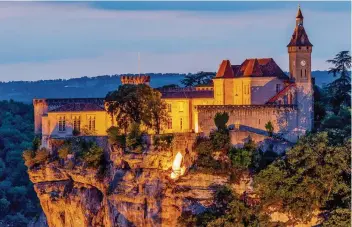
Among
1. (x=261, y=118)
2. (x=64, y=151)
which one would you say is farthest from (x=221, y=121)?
(x=64, y=151)

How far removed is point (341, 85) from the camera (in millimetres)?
62250

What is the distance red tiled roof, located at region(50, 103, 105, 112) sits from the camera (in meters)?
61.6

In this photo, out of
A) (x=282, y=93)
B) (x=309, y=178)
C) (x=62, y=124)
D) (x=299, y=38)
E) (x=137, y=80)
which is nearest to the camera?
(x=309, y=178)

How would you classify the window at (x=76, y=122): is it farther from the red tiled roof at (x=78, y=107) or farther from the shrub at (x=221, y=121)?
the shrub at (x=221, y=121)

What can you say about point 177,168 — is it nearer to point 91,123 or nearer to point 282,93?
point 282,93

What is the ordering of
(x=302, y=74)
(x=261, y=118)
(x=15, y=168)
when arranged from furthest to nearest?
(x=15, y=168)
(x=302, y=74)
(x=261, y=118)

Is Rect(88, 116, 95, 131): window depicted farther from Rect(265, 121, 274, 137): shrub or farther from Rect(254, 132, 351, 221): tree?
Rect(254, 132, 351, 221): tree

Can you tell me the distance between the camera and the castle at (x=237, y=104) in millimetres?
56062

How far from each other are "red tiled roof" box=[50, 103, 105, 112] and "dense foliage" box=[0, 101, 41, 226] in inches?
710

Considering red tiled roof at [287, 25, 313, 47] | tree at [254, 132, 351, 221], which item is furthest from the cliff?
red tiled roof at [287, 25, 313, 47]

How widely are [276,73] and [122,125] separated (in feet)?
24.4

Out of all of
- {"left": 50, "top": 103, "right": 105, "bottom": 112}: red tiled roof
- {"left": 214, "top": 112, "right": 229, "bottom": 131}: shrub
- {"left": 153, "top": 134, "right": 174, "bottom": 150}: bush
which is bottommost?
{"left": 153, "top": 134, "right": 174, "bottom": 150}: bush

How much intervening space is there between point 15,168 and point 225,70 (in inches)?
1566

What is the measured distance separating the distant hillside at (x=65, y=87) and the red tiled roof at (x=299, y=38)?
65.2m
